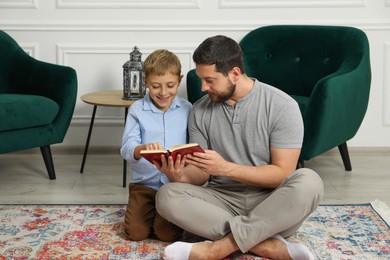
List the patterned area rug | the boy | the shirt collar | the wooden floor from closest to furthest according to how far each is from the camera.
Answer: the patterned area rug → the boy → the shirt collar → the wooden floor

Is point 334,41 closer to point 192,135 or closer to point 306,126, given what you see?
point 306,126

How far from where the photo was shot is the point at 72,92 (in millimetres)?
3865

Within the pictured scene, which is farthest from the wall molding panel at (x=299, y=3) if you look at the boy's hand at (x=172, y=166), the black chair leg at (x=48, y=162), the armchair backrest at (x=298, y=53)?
the boy's hand at (x=172, y=166)

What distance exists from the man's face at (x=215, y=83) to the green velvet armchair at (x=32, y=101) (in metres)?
1.34

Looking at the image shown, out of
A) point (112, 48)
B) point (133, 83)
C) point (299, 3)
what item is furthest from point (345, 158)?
point (112, 48)

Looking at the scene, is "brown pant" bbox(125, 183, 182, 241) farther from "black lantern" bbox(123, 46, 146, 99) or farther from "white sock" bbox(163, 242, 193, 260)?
"black lantern" bbox(123, 46, 146, 99)

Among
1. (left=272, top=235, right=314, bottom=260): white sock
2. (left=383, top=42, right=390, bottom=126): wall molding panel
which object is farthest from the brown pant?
(left=383, top=42, right=390, bottom=126): wall molding panel

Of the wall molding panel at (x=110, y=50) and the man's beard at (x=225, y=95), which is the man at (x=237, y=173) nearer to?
the man's beard at (x=225, y=95)

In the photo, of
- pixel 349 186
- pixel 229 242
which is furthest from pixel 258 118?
pixel 349 186

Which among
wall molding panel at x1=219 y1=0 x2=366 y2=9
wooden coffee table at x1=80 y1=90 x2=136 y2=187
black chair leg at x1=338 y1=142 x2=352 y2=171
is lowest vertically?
black chair leg at x1=338 y1=142 x2=352 y2=171

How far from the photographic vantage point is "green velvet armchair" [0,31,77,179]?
3641 millimetres

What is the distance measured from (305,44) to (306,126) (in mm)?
714

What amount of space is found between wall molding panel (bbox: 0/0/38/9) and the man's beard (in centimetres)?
202

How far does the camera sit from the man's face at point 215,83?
262 cm
